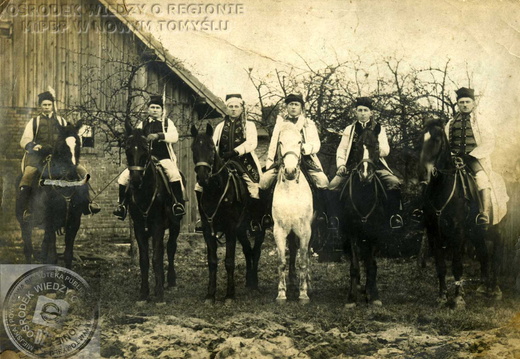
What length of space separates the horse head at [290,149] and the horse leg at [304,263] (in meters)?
0.69

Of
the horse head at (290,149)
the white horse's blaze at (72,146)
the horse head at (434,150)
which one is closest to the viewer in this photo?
the horse head at (290,149)

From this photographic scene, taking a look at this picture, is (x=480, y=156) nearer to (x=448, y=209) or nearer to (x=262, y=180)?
(x=448, y=209)

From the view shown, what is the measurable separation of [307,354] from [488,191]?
2.91 m

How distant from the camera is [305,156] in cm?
709

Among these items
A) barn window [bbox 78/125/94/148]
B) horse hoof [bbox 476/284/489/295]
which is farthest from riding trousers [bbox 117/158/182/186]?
horse hoof [bbox 476/284/489/295]

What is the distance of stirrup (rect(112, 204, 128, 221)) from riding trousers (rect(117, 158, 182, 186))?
0.29m

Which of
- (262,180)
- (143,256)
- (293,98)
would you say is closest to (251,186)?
(262,180)

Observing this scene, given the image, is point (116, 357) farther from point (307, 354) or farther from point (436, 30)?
point (436, 30)

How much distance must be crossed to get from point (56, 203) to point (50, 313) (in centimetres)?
133

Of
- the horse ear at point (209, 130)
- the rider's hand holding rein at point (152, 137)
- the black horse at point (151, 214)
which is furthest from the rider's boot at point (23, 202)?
the horse ear at point (209, 130)

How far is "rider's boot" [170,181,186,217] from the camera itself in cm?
712

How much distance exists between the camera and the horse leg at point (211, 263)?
6945 millimetres

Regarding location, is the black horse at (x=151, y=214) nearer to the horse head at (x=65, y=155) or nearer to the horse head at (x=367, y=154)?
the horse head at (x=65, y=155)

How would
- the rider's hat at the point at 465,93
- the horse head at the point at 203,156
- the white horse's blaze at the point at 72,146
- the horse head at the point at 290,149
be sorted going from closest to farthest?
the horse head at the point at 203,156 < the horse head at the point at 290,149 < the rider's hat at the point at 465,93 < the white horse's blaze at the point at 72,146
